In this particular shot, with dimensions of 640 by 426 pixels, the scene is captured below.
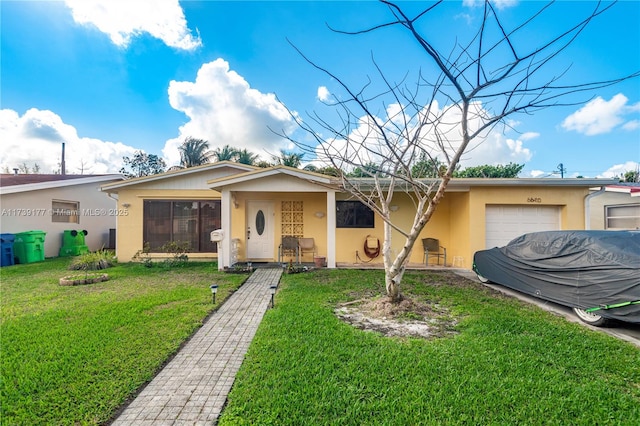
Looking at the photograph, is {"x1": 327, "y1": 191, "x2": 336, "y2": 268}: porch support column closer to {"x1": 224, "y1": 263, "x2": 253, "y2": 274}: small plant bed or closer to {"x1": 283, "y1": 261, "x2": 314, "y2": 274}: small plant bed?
{"x1": 283, "y1": 261, "x2": 314, "y2": 274}: small plant bed

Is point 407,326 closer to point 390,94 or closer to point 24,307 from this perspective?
point 390,94

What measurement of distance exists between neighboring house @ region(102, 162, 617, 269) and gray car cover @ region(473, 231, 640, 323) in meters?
2.76

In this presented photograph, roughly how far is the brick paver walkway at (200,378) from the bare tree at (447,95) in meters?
2.78

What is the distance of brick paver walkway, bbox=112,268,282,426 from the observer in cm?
222

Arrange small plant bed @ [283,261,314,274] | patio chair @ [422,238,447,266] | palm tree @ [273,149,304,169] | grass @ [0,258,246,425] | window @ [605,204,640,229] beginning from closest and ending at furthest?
grass @ [0,258,246,425] → palm tree @ [273,149,304,169] → small plant bed @ [283,261,314,274] → patio chair @ [422,238,447,266] → window @ [605,204,640,229]

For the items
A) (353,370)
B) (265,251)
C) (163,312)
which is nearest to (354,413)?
(353,370)

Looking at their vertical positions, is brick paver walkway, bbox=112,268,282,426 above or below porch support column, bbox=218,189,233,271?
below

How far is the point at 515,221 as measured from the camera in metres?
8.64

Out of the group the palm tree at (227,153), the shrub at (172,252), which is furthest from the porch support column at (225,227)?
the palm tree at (227,153)

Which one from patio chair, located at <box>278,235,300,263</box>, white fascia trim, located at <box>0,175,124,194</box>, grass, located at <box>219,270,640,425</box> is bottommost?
grass, located at <box>219,270,640,425</box>

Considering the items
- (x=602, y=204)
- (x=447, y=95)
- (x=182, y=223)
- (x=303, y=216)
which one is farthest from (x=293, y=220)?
(x=602, y=204)

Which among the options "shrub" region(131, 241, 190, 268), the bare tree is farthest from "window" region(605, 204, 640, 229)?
Answer: "shrub" region(131, 241, 190, 268)

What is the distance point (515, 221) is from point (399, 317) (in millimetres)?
6575

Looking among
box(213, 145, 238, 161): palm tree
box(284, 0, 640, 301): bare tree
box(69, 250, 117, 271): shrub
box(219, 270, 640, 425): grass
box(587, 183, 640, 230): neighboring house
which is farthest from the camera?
box(213, 145, 238, 161): palm tree
